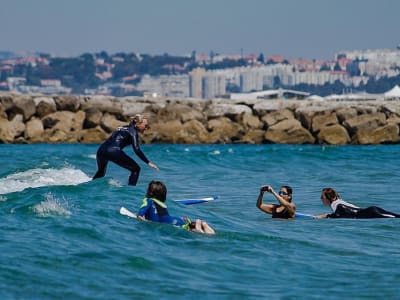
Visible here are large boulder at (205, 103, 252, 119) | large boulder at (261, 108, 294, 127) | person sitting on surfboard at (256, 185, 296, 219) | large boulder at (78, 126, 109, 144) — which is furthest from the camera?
large boulder at (205, 103, 252, 119)

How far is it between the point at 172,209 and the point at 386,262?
4445 millimetres

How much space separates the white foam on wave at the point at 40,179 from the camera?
19188 mm

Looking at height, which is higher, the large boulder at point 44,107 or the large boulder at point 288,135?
the large boulder at point 44,107

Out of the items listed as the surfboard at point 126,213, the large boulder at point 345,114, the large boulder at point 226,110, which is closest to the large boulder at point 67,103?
the large boulder at point 226,110

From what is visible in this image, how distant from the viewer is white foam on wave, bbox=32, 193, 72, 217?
43.3 ft

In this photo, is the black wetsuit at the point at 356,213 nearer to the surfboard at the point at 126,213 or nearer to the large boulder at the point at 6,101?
the surfboard at the point at 126,213

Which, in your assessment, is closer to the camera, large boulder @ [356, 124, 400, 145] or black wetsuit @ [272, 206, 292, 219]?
black wetsuit @ [272, 206, 292, 219]

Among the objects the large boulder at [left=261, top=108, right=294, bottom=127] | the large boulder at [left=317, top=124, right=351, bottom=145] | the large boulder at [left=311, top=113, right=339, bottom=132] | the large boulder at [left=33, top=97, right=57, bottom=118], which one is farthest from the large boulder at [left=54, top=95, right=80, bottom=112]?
the large boulder at [left=317, top=124, right=351, bottom=145]

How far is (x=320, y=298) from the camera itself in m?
9.38

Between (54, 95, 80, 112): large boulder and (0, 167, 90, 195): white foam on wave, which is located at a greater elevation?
(0, 167, 90, 195): white foam on wave

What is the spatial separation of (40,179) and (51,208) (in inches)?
290

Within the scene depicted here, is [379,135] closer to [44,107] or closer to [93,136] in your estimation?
[93,136]

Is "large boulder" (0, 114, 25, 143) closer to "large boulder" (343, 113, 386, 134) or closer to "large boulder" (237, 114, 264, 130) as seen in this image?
"large boulder" (237, 114, 264, 130)

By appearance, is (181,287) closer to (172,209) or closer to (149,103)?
(172,209)
